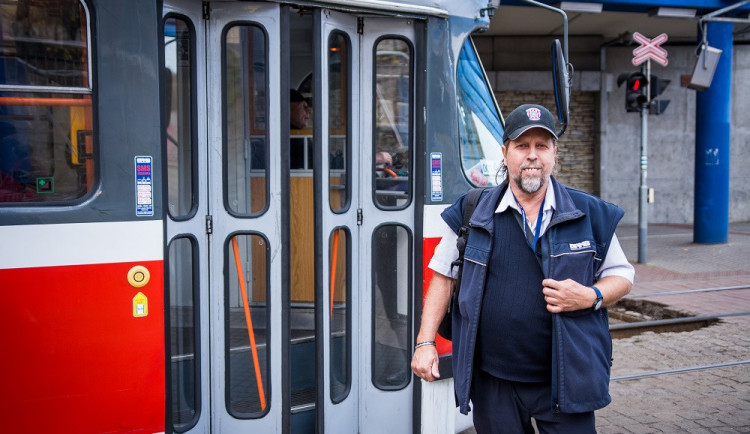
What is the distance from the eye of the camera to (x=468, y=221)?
301 cm

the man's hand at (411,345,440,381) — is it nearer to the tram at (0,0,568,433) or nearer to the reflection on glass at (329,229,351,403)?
the tram at (0,0,568,433)

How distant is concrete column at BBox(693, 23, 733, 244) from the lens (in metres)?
14.5

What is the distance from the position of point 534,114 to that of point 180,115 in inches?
67.1

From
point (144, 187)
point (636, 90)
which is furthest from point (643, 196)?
point (144, 187)

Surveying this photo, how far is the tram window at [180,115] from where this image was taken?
3.52 meters

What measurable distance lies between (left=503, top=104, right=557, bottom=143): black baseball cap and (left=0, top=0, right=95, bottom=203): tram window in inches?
A: 68.0

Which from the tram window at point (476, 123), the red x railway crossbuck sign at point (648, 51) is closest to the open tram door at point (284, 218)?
the tram window at point (476, 123)

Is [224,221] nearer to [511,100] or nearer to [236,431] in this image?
[236,431]

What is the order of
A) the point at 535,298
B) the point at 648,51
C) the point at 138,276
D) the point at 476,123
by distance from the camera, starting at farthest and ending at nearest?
the point at 648,51, the point at 476,123, the point at 138,276, the point at 535,298

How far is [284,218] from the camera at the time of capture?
12.2 feet

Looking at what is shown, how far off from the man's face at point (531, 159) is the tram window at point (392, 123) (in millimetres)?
1313

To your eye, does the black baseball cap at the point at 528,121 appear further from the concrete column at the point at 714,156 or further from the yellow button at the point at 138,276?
the concrete column at the point at 714,156

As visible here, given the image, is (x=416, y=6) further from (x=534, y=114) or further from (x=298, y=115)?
(x=534, y=114)

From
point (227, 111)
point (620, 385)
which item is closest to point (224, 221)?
point (227, 111)
